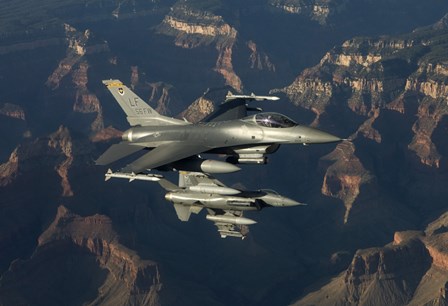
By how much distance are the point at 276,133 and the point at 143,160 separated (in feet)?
56.6

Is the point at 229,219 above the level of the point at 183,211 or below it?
below

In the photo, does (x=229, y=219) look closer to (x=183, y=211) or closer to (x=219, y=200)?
(x=219, y=200)

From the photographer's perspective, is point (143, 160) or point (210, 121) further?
point (210, 121)

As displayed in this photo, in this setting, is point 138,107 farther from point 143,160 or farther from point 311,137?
point 311,137

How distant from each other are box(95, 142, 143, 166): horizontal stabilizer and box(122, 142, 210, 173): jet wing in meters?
3.25

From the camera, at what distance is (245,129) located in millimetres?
138625

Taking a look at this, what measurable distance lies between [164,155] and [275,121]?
15015 millimetres

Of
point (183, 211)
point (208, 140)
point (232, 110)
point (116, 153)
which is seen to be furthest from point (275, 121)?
point (116, 153)

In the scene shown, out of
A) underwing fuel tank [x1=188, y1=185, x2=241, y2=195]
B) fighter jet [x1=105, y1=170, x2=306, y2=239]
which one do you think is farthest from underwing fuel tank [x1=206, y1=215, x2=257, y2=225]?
underwing fuel tank [x1=188, y1=185, x2=241, y2=195]

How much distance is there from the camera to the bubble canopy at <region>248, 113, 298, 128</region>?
137125 millimetres

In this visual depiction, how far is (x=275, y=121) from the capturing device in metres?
138

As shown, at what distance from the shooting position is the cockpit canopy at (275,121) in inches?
5399

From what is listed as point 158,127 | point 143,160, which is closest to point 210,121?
point 158,127

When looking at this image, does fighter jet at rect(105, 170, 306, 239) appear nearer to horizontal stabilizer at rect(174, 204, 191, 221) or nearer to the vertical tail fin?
horizontal stabilizer at rect(174, 204, 191, 221)
